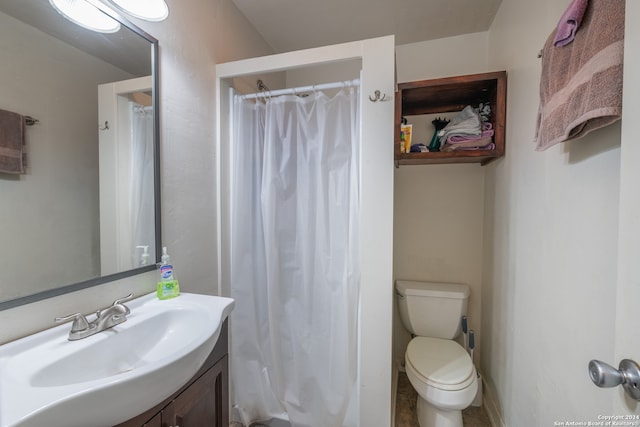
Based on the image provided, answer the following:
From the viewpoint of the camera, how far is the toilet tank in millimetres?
1681

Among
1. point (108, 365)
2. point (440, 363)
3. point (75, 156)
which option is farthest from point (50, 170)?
point (440, 363)

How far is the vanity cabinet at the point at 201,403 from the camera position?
0.68 metres

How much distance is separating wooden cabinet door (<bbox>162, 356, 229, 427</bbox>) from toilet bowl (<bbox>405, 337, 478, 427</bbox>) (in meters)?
1.00

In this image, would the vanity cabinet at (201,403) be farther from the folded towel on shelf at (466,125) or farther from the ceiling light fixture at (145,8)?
the folded towel on shelf at (466,125)

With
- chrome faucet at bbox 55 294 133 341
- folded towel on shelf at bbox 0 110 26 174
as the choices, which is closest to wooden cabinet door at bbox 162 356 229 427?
chrome faucet at bbox 55 294 133 341

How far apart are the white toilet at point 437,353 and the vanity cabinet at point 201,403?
1017 millimetres

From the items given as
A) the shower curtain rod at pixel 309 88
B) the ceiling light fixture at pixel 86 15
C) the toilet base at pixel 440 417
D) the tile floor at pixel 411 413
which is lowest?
the tile floor at pixel 411 413

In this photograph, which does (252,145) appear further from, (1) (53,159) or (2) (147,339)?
(2) (147,339)

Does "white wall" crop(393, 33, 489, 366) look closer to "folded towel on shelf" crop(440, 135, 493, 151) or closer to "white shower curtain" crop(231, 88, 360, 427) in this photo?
"folded towel on shelf" crop(440, 135, 493, 151)

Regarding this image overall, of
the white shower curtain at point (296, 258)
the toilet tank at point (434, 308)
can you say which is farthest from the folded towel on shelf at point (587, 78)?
the toilet tank at point (434, 308)

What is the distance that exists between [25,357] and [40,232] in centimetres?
35

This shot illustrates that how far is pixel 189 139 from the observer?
1.22m

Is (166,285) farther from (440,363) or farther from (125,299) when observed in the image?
(440,363)

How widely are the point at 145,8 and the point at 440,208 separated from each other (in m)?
1.98
